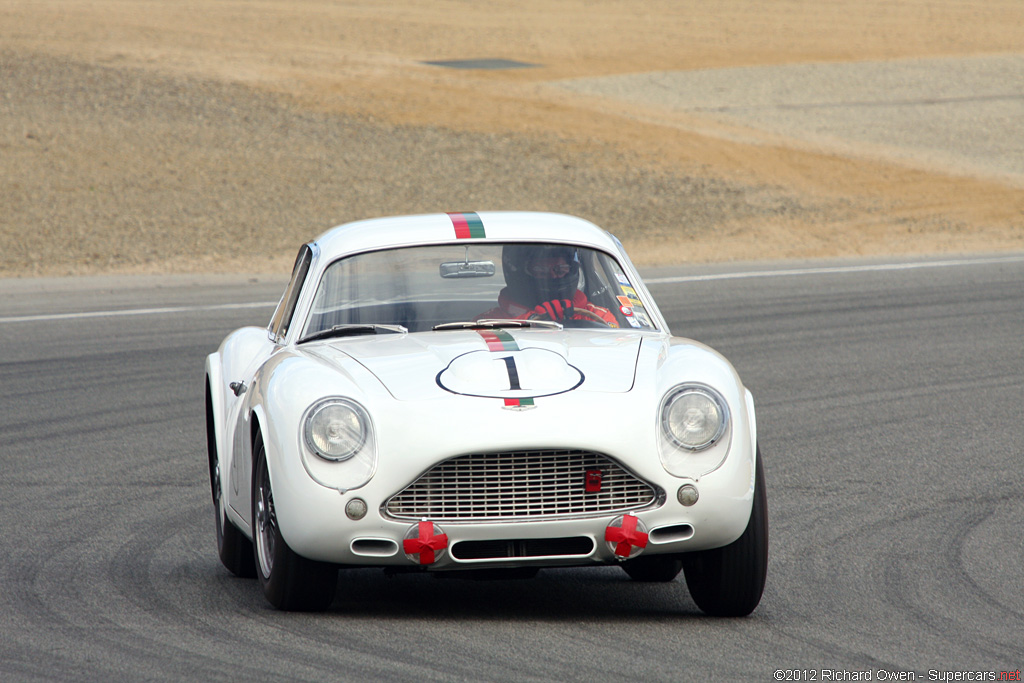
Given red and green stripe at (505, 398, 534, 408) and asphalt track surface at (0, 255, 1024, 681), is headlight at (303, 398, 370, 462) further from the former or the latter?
asphalt track surface at (0, 255, 1024, 681)

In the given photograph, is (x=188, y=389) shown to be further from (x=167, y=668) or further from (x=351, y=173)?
(x=351, y=173)

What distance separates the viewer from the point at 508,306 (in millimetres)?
5973

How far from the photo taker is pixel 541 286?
5961 millimetres

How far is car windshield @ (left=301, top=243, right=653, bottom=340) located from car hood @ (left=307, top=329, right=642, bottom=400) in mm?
326

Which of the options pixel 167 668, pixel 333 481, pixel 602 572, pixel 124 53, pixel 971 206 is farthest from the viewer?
pixel 124 53

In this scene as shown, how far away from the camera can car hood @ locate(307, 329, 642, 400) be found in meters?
4.74

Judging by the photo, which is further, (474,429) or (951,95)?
(951,95)

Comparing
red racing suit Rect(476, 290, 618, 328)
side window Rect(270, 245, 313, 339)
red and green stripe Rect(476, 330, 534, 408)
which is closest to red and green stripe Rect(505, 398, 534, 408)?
red and green stripe Rect(476, 330, 534, 408)

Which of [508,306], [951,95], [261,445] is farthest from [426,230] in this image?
[951,95]

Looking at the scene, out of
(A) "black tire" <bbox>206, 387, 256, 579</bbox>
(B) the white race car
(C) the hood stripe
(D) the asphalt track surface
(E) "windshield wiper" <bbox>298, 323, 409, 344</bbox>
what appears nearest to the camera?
(D) the asphalt track surface

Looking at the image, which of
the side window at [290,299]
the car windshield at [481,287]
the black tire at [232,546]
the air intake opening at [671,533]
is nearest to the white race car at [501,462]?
the air intake opening at [671,533]

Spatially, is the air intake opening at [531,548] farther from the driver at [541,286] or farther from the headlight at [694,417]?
the driver at [541,286]

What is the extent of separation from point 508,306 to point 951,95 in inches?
1461

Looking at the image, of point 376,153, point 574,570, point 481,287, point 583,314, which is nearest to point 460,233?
point 481,287
